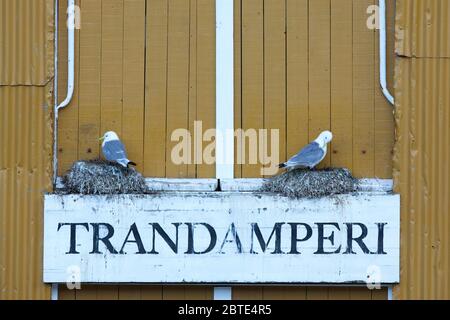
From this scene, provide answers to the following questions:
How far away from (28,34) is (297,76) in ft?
8.62

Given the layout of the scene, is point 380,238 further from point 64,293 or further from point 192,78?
point 64,293

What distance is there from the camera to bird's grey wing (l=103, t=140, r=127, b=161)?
8539 millimetres

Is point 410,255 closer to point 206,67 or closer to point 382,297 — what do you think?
point 382,297

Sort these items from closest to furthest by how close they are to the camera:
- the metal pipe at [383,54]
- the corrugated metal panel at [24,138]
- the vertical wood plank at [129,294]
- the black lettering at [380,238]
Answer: the black lettering at [380,238] → the corrugated metal panel at [24,138] → the vertical wood plank at [129,294] → the metal pipe at [383,54]

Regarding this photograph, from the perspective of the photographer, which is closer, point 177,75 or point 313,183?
point 313,183

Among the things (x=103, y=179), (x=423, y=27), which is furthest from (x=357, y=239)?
(x=103, y=179)

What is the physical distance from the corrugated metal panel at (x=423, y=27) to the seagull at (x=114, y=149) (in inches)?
109

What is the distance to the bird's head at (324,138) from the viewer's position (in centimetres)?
856

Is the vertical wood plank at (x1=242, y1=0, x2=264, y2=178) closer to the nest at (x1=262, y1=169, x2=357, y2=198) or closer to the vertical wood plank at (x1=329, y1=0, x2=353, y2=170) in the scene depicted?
the nest at (x1=262, y1=169, x2=357, y2=198)

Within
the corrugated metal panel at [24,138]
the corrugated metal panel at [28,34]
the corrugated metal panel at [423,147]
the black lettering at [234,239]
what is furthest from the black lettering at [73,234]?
the corrugated metal panel at [423,147]

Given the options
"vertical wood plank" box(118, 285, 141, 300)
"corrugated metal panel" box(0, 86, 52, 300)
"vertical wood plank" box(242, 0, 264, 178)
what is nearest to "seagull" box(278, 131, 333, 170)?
"vertical wood plank" box(242, 0, 264, 178)

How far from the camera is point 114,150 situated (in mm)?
8578

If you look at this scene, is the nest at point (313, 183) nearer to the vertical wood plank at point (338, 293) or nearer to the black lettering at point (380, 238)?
the black lettering at point (380, 238)

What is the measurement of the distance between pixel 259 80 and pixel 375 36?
121 centimetres
